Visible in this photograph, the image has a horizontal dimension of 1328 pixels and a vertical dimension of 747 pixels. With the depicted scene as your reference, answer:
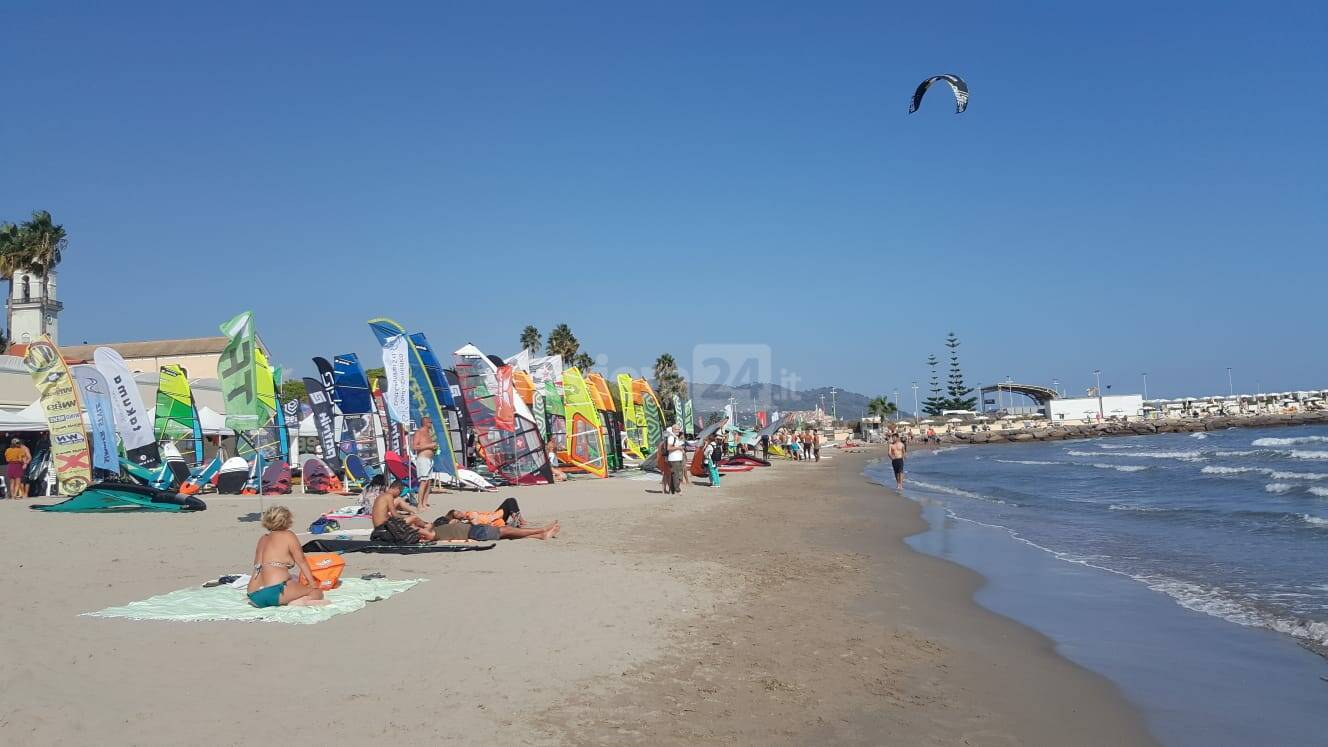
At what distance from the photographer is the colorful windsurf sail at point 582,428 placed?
2497 centimetres

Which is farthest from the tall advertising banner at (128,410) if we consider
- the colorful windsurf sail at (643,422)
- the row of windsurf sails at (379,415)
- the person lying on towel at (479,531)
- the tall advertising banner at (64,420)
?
the colorful windsurf sail at (643,422)

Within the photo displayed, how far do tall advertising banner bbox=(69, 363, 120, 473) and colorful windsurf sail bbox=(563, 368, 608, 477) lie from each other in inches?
445

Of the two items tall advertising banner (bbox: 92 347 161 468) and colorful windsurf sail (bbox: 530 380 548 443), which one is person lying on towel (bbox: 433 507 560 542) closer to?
tall advertising banner (bbox: 92 347 161 468)

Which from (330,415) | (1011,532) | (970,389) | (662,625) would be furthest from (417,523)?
(970,389)

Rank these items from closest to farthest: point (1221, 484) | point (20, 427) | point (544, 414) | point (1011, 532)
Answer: point (1011, 532)
point (20, 427)
point (1221, 484)
point (544, 414)

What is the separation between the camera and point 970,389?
121 metres

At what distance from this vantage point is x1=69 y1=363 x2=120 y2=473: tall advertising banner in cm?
1644

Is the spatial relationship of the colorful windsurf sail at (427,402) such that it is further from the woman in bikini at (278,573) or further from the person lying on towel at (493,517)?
the woman in bikini at (278,573)

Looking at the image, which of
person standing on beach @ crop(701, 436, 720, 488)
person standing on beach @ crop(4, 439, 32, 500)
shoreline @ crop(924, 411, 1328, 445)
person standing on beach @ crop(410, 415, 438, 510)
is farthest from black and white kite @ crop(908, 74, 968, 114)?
shoreline @ crop(924, 411, 1328, 445)

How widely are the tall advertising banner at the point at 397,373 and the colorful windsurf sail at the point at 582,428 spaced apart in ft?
26.7

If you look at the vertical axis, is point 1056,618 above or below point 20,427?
below

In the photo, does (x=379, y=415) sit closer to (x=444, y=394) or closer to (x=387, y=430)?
(x=387, y=430)

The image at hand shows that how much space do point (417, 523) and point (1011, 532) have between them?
9248 mm

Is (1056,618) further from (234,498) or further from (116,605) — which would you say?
(234,498)
